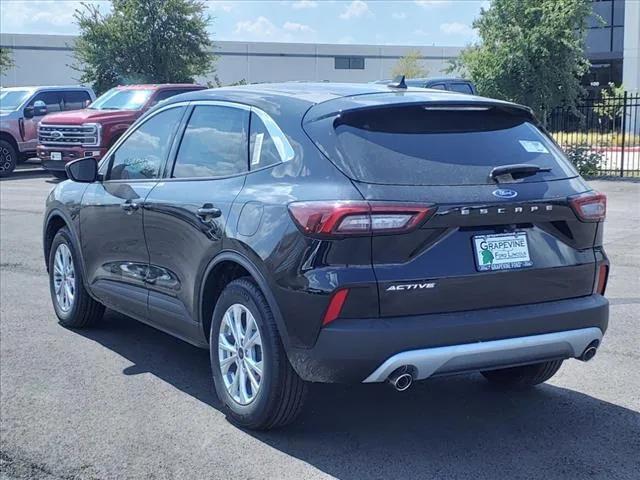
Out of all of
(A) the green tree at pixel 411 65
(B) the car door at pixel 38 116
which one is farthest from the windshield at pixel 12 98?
(A) the green tree at pixel 411 65

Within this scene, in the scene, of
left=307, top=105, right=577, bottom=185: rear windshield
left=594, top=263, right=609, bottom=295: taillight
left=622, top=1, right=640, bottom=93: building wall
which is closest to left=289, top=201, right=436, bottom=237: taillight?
left=307, top=105, right=577, bottom=185: rear windshield

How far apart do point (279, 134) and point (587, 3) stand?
16.5 m

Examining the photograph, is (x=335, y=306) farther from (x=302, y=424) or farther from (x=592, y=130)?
(x=592, y=130)

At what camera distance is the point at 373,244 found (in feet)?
13.6

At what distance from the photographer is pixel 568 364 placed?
5992mm

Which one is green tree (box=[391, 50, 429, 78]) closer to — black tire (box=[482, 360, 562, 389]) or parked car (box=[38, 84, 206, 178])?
parked car (box=[38, 84, 206, 178])

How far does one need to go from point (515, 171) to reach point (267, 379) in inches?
64.6

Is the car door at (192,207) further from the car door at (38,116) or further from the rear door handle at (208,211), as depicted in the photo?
the car door at (38,116)

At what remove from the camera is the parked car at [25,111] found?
22250 mm

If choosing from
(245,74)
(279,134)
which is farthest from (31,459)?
(245,74)

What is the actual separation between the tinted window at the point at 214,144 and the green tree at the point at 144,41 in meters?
25.7

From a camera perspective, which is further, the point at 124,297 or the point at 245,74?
the point at 245,74

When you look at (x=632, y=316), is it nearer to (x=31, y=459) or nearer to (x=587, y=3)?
(x=31, y=459)

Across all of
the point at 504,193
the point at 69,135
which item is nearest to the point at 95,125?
the point at 69,135
